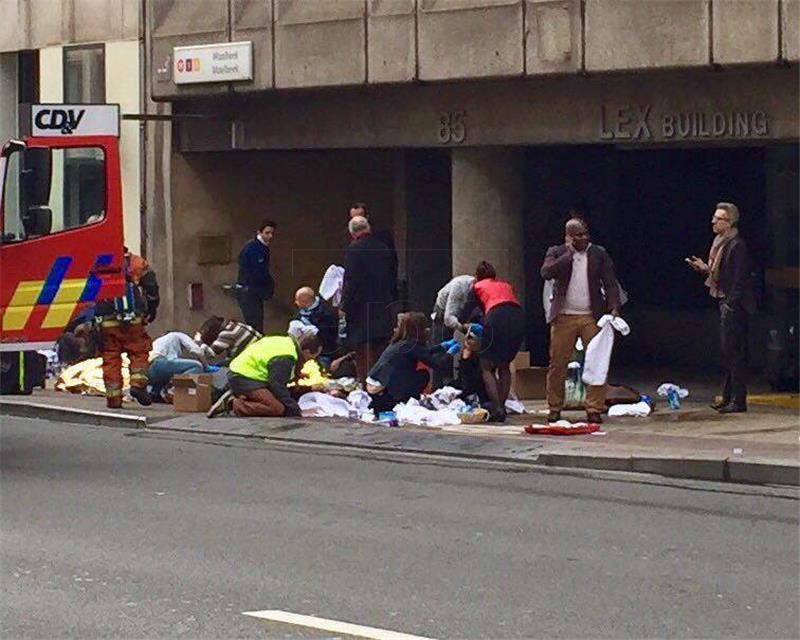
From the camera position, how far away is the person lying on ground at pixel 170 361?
1878 centimetres

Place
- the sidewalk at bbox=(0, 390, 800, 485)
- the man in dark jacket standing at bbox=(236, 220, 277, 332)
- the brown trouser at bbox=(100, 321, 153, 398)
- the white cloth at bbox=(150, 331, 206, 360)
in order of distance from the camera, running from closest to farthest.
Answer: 1. the sidewalk at bbox=(0, 390, 800, 485)
2. the brown trouser at bbox=(100, 321, 153, 398)
3. the white cloth at bbox=(150, 331, 206, 360)
4. the man in dark jacket standing at bbox=(236, 220, 277, 332)

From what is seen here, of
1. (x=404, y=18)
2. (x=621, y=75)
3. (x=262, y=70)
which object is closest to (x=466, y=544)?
(x=621, y=75)

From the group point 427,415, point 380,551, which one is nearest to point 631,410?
point 427,415

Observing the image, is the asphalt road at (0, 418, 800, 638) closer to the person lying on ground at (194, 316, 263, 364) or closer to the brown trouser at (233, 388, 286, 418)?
the brown trouser at (233, 388, 286, 418)

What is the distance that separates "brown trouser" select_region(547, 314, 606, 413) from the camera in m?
16.1

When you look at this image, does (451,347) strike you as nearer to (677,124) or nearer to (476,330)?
(476,330)

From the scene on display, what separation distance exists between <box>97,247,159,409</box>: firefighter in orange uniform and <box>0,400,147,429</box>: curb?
40 centimetres

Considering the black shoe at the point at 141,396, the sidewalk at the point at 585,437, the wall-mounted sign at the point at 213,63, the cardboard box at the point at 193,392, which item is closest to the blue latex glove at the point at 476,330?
the sidewalk at the point at 585,437

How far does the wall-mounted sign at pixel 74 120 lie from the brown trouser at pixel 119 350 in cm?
281

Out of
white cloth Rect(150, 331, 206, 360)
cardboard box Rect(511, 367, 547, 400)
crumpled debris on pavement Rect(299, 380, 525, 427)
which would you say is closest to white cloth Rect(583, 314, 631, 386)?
crumpled debris on pavement Rect(299, 380, 525, 427)

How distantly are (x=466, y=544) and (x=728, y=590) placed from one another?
6.08ft

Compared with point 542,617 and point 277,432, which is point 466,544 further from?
point 277,432

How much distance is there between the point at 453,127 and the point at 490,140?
0.59m

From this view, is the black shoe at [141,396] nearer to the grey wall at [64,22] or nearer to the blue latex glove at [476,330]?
the blue latex glove at [476,330]
